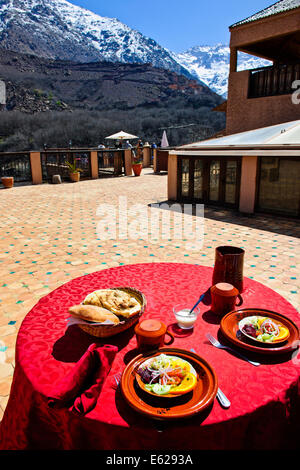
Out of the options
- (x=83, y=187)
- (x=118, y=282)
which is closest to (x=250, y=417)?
(x=118, y=282)

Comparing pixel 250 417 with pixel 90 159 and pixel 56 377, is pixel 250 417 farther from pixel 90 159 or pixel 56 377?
pixel 90 159

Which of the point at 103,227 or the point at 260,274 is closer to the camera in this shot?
the point at 260,274

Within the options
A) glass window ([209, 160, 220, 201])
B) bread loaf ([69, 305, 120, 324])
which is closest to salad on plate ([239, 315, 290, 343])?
bread loaf ([69, 305, 120, 324])

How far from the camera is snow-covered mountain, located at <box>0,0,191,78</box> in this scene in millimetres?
137863

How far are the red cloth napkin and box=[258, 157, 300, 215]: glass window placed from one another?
30.6 ft

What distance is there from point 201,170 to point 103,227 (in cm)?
488

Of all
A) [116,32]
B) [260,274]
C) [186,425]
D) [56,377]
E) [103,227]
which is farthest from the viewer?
[116,32]

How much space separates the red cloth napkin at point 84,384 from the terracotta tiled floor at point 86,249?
171 cm

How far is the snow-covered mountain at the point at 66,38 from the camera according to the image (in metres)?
138

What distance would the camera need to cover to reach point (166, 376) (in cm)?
155

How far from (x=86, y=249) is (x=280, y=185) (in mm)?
6528

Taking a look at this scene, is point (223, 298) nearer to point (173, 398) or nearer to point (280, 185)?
point (173, 398)

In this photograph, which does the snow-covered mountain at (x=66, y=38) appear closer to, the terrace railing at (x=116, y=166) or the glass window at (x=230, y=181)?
the terrace railing at (x=116, y=166)
